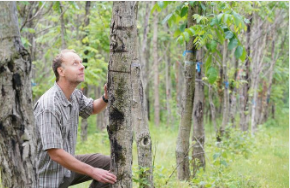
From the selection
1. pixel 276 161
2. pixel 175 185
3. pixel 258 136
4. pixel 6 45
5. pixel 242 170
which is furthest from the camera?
pixel 258 136

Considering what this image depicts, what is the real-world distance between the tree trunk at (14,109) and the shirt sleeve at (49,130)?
3.23ft

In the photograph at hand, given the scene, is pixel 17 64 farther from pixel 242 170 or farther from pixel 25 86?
pixel 242 170

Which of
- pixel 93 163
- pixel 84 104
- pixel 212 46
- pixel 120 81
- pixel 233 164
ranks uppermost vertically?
pixel 212 46

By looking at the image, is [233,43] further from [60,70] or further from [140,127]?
[60,70]

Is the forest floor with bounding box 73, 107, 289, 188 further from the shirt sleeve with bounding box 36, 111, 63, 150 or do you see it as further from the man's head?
the man's head

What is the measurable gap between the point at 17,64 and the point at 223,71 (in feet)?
21.9

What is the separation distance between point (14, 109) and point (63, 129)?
143cm

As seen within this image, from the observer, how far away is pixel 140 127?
12.8 ft

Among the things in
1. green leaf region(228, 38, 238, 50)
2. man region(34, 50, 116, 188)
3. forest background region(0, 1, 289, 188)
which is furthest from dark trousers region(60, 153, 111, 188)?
green leaf region(228, 38, 238, 50)

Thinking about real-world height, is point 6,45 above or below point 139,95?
above

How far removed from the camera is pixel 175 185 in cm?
445

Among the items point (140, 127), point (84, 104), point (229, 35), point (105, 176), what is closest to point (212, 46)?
point (229, 35)

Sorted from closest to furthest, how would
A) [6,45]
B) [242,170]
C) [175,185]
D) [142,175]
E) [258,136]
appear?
1. [6,45]
2. [142,175]
3. [175,185]
4. [242,170]
5. [258,136]

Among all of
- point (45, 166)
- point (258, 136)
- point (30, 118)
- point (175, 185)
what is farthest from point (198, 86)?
point (258, 136)
